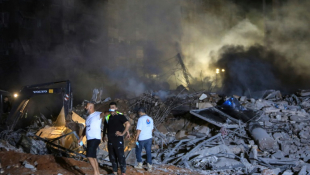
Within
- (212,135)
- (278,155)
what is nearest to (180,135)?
(212,135)

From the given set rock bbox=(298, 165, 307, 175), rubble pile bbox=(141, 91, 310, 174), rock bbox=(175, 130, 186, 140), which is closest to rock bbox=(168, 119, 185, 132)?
rubble pile bbox=(141, 91, 310, 174)

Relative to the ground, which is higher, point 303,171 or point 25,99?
point 25,99

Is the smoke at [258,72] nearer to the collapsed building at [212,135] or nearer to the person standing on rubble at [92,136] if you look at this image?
the collapsed building at [212,135]

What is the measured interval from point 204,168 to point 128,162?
1823mm

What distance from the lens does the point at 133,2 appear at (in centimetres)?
2102

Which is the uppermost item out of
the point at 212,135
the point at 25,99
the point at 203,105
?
the point at 25,99

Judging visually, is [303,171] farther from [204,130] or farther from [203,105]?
[203,105]

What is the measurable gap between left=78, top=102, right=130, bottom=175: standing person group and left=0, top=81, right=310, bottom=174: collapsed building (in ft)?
5.02

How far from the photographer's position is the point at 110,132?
3719mm

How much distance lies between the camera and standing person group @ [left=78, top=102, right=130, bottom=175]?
354 centimetres

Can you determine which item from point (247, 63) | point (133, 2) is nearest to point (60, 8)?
point (133, 2)

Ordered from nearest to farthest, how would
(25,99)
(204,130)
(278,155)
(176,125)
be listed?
(278,155) < (25,99) < (204,130) < (176,125)

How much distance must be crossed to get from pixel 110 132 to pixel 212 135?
4925 millimetres

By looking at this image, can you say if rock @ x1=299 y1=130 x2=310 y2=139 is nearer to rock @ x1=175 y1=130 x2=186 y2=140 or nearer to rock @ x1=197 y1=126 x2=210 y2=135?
rock @ x1=197 y1=126 x2=210 y2=135
